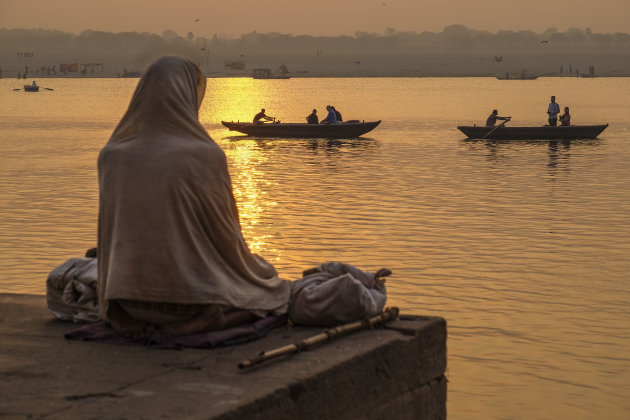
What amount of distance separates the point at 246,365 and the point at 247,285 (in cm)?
83

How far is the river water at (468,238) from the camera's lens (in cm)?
920

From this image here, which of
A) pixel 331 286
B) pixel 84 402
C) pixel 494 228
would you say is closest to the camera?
pixel 84 402

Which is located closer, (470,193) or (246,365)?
(246,365)

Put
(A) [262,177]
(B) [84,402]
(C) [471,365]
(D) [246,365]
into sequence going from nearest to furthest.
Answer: (B) [84,402] < (D) [246,365] < (C) [471,365] < (A) [262,177]

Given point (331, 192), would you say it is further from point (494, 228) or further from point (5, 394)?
point (5, 394)

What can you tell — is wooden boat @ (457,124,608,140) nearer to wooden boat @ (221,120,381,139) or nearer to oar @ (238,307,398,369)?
wooden boat @ (221,120,381,139)

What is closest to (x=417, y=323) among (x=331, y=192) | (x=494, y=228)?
(x=494, y=228)

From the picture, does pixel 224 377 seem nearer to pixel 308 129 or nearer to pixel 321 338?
pixel 321 338

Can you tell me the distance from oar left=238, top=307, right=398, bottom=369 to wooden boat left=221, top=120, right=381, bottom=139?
2918 cm

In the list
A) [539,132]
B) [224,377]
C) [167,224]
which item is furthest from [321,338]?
[539,132]

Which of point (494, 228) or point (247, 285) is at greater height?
point (247, 285)

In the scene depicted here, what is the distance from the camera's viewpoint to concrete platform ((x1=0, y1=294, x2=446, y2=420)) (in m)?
4.38

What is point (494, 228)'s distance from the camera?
55.2 feet

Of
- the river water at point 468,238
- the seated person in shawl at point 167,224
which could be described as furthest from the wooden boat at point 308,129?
the seated person in shawl at point 167,224
